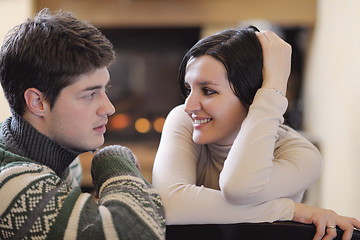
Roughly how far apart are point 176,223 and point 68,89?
1.28 feet

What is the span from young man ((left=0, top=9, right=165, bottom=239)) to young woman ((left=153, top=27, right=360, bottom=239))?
0.10m

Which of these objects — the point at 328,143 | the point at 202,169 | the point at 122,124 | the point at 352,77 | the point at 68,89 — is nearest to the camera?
the point at 68,89

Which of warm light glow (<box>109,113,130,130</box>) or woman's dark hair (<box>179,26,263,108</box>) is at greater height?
woman's dark hair (<box>179,26,263,108</box>)

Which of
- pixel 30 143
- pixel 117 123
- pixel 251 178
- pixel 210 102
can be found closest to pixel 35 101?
pixel 30 143

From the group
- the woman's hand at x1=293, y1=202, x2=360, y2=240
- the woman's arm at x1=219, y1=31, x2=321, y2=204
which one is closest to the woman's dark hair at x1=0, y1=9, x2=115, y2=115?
the woman's arm at x1=219, y1=31, x2=321, y2=204

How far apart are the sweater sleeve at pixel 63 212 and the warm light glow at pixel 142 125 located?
110 inches

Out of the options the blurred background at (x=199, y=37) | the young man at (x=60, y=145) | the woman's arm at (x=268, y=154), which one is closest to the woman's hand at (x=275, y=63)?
the woman's arm at (x=268, y=154)

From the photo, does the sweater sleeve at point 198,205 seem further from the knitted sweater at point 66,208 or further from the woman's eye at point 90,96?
the woman's eye at point 90,96

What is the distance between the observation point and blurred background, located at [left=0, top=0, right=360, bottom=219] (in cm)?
249

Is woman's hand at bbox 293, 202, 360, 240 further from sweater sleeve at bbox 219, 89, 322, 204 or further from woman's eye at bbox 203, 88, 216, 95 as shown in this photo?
woman's eye at bbox 203, 88, 216, 95

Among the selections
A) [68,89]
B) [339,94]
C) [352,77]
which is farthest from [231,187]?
[339,94]

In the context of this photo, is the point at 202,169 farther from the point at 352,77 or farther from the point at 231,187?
the point at 352,77

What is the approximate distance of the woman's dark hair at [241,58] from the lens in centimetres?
108

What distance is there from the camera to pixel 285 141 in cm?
114
